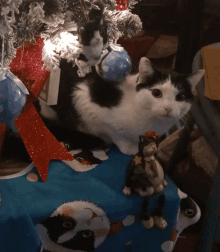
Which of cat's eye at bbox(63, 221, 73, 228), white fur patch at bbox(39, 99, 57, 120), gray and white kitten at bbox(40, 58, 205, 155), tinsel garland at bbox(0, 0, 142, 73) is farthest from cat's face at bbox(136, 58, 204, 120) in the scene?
cat's eye at bbox(63, 221, 73, 228)

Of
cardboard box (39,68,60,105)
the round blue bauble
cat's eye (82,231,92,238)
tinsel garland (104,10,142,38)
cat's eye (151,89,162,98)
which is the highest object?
tinsel garland (104,10,142,38)

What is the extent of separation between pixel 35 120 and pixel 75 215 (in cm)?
34

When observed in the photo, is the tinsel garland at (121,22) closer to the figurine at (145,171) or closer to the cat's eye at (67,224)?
the figurine at (145,171)

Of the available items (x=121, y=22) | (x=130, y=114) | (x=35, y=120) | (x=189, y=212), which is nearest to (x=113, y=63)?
(x=121, y=22)

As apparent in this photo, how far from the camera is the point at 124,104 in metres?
0.94

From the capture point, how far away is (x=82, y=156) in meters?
0.99

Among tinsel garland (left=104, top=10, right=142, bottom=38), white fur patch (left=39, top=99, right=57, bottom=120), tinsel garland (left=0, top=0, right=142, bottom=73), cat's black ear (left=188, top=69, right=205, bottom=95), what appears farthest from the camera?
white fur patch (left=39, top=99, right=57, bottom=120)

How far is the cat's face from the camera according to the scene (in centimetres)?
87

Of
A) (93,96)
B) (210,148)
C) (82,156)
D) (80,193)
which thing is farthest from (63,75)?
(210,148)

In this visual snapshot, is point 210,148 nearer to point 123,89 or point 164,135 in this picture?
point 164,135

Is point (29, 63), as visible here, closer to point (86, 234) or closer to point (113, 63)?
point (113, 63)

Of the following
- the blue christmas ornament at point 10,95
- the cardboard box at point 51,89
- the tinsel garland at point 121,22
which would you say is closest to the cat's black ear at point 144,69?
the tinsel garland at point 121,22

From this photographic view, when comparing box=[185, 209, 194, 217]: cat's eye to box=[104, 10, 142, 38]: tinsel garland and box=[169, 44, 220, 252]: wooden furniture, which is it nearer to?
box=[169, 44, 220, 252]: wooden furniture

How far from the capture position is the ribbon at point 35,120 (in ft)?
2.68
